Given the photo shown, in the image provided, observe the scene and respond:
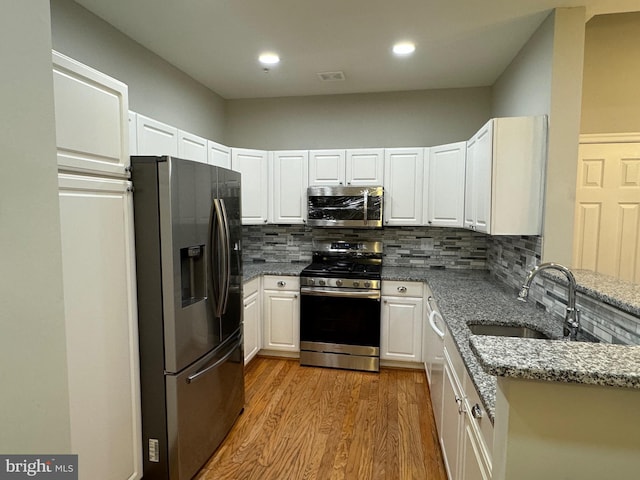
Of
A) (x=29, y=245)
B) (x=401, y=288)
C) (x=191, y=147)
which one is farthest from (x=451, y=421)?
(x=191, y=147)

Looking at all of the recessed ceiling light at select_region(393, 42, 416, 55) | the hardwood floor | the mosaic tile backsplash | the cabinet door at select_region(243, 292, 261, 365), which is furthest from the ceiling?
the hardwood floor

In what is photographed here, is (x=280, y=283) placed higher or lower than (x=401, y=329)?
higher

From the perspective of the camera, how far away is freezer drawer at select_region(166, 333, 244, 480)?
5.84 ft

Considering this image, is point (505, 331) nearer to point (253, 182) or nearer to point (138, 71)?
point (253, 182)

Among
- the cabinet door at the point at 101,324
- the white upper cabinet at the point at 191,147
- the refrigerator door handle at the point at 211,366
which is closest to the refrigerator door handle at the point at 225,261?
the refrigerator door handle at the point at 211,366

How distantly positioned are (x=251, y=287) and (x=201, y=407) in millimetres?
1355

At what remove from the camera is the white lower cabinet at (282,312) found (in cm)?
340

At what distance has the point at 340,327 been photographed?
329cm

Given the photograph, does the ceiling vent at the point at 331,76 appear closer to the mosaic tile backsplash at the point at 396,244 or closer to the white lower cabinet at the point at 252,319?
the mosaic tile backsplash at the point at 396,244

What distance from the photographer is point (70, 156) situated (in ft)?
4.49

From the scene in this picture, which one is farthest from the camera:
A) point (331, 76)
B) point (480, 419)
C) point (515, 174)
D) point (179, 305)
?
point (331, 76)

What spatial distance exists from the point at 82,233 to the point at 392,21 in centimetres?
219

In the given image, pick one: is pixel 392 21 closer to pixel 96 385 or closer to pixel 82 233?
pixel 82 233

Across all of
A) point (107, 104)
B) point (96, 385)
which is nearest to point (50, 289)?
point (96, 385)
